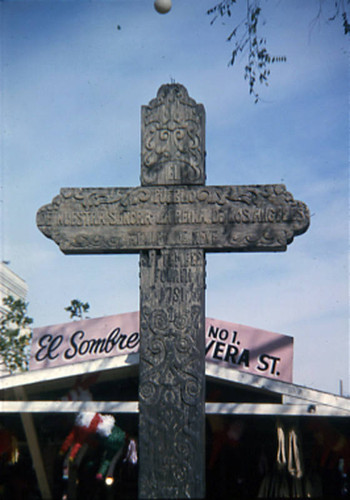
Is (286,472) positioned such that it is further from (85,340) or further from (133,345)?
(85,340)

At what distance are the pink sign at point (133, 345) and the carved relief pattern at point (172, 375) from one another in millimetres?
5742

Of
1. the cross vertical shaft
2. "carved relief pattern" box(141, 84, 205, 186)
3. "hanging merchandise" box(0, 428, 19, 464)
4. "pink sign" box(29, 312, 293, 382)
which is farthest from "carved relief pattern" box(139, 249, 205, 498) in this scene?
"hanging merchandise" box(0, 428, 19, 464)

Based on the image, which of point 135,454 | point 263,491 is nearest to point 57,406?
point 135,454

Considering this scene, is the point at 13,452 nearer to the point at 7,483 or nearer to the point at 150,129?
the point at 7,483

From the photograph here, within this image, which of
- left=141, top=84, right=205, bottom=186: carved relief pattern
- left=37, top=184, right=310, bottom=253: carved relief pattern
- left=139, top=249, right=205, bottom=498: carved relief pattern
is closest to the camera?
left=139, top=249, right=205, bottom=498: carved relief pattern

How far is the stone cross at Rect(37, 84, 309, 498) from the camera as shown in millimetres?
4898

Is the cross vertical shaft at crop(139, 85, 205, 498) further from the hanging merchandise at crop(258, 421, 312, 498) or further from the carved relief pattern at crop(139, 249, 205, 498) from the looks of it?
the hanging merchandise at crop(258, 421, 312, 498)

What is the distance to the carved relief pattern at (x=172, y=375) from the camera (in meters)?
4.84

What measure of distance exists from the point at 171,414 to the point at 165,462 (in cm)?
37

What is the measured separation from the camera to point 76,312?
898 inches

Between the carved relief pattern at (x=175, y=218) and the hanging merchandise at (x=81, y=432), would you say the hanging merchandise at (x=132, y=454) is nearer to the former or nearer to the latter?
the hanging merchandise at (x=81, y=432)

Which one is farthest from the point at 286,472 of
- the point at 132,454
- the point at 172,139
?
the point at 172,139

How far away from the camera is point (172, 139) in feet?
18.0

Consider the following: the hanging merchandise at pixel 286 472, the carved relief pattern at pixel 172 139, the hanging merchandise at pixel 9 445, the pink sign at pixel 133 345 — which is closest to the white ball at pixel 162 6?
the carved relief pattern at pixel 172 139
